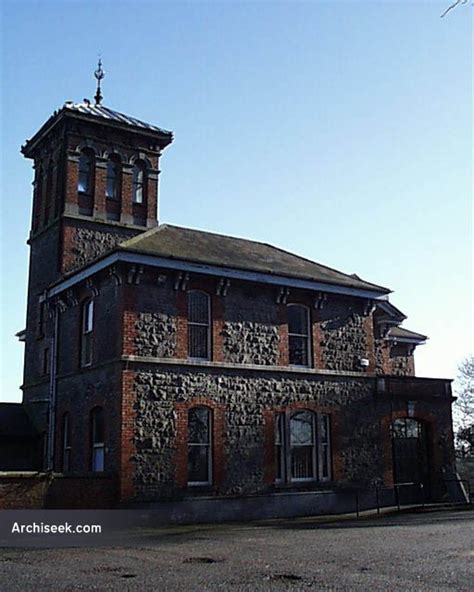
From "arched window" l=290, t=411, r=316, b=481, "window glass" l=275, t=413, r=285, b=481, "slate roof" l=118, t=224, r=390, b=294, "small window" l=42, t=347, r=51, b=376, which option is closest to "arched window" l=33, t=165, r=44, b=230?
"small window" l=42, t=347, r=51, b=376

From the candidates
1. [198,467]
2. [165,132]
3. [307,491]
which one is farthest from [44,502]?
[165,132]

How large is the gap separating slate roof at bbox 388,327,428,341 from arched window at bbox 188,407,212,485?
13.4 m

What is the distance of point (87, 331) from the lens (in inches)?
888

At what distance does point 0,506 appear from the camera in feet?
59.3

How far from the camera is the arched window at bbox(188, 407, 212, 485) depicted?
20.8 metres

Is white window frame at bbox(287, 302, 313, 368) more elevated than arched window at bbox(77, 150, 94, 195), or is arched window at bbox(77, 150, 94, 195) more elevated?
arched window at bbox(77, 150, 94, 195)

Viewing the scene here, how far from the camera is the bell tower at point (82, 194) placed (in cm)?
2595

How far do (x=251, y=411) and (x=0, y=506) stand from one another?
753 centimetres

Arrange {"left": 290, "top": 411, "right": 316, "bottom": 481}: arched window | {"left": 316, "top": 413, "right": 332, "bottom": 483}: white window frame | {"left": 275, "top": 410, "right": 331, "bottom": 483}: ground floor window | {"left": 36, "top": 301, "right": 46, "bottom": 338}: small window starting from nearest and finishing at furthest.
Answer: {"left": 275, "top": 410, "right": 331, "bottom": 483}: ground floor window, {"left": 290, "top": 411, "right": 316, "bottom": 481}: arched window, {"left": 316, "top": 413, "right": 332, "bottom": 483}: white window frame, {"left": 36, "top": 301, "right": 46, "bottom": 338}: small window

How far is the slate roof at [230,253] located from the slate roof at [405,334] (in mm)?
7378

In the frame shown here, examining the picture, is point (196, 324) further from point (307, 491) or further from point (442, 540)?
point (442, 540)

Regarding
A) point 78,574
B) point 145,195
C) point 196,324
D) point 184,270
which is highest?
point 145,195

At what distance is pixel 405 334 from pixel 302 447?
11462mm

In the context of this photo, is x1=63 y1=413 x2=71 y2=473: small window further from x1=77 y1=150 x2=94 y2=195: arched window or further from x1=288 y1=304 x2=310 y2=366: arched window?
x1=77 y1=150 x2=94 y2=195: arched window
